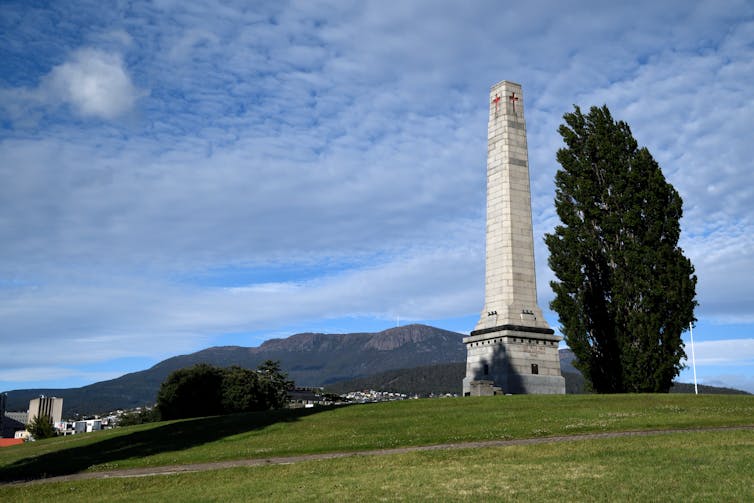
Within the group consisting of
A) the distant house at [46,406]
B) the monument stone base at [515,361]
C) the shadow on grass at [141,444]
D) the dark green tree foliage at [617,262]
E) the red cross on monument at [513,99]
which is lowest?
the distant house at [46,406]

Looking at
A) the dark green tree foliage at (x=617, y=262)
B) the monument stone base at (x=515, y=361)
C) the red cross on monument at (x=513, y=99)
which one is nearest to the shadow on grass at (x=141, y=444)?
the monument stone base at (x=515, y=361)

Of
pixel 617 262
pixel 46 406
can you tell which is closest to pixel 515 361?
pixel 617 262

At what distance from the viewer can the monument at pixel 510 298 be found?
37.0 m

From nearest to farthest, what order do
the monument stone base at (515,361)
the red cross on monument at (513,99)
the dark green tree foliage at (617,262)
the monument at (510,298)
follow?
the dark green tree foliage at (617,262)
the monument stone base at (515,361)
the monument at (510,298)
the red cross on monument at (513,99)

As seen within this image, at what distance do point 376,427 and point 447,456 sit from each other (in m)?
Answer: 7.96

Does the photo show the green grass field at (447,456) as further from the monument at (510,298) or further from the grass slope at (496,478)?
the monument at (510,298)

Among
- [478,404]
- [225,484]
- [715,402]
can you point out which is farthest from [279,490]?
[715,402]

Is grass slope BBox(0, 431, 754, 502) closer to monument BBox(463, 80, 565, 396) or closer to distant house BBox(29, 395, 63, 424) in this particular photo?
monument BBox(463, 80, 565, 396)

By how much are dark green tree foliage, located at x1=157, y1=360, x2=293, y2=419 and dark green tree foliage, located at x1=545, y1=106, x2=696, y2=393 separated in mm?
43461

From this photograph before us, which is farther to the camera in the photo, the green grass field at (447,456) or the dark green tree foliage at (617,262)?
the dark green tree foliage at (617,262)

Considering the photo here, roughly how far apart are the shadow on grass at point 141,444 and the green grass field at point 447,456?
0.10 meters

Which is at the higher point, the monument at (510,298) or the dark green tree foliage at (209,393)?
the monument at (510,298)

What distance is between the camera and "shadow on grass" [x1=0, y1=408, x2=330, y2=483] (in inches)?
896

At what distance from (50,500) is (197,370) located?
193 ft
